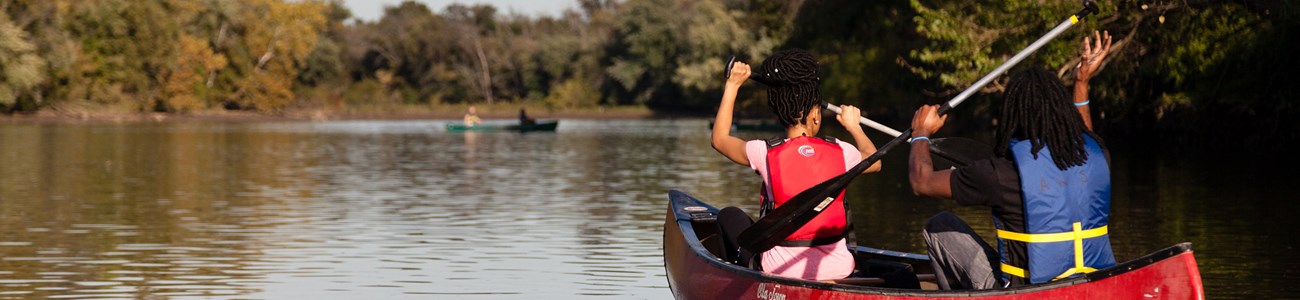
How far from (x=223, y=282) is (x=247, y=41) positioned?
286 feet

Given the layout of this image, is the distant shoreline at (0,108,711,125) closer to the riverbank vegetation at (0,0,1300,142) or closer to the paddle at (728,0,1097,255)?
the riverbank vegetation at (0,0,1300,142)

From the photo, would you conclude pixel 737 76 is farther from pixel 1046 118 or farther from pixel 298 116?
pixel 298 116

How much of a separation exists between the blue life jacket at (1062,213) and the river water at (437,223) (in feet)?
16.1

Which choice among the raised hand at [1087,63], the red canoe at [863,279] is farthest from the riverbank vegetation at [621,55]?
the raised hand at [1087,63]

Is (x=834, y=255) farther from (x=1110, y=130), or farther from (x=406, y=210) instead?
(x=1110, y=130)

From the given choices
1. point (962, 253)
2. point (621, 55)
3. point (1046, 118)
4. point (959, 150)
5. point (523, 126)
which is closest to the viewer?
point (1046, 118)

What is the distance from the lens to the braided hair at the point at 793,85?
8055 mm

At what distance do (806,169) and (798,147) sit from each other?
11 cm

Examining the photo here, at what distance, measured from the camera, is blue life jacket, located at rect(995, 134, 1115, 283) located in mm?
6699

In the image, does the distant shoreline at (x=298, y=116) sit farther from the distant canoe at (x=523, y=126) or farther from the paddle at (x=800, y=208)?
the paddle at (x=800, y=208)

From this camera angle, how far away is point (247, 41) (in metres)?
97.1

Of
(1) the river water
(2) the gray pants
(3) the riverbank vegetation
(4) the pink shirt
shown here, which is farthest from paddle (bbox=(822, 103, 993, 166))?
(3) the riverbank vegetation

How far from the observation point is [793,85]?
807 cm

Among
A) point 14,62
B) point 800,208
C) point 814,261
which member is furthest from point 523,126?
point 800,208
